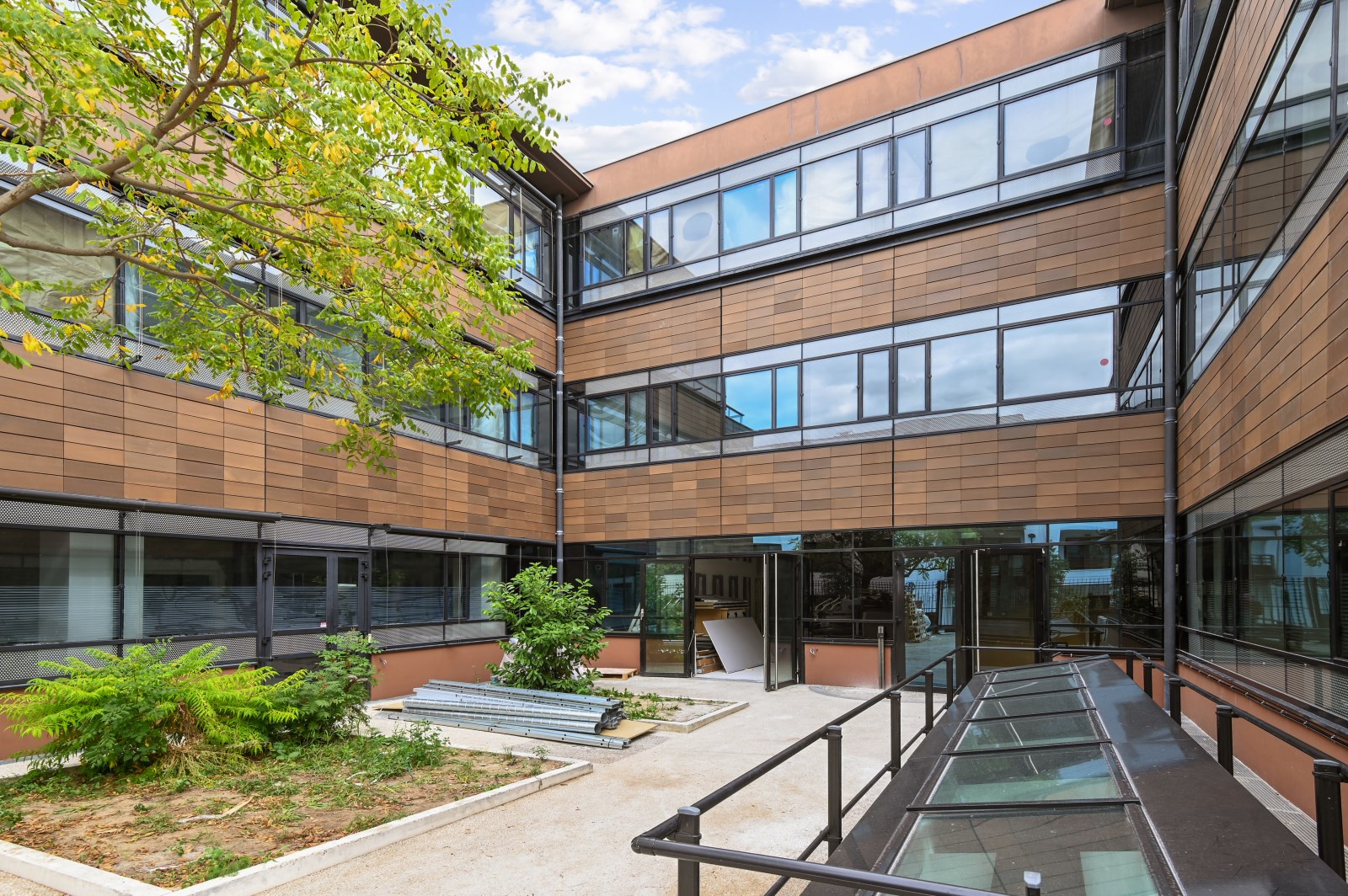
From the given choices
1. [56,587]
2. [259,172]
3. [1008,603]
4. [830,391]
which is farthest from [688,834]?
[830,391]

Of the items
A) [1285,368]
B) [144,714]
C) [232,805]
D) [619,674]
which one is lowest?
[619,674]

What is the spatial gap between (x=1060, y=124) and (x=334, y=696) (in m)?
13.4

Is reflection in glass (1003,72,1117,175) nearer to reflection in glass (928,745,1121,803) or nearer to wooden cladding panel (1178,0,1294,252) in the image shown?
wooden cladding panel (1178,0,1294,252)

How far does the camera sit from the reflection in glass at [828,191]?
50.5ft

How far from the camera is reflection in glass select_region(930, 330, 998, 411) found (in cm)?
1363

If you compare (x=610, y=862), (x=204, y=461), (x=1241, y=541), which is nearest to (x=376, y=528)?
(x=204, y=461)

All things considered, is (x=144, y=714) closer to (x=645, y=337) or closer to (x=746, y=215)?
(x=645, y=337)

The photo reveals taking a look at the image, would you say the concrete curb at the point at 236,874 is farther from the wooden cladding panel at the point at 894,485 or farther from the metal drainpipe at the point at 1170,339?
the metal drainpipe at the point at 1170,339

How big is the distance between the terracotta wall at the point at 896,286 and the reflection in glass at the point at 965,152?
2.96ft

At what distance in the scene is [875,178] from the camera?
Answer: 15.1 meters

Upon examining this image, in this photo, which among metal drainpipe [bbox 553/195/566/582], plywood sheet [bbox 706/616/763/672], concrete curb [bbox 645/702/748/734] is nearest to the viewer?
concrete curb [bbox 645/702/748/734]

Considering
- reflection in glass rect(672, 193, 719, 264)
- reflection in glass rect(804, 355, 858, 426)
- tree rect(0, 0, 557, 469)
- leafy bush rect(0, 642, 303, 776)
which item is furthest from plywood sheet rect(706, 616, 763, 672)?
leafy bush rect(0, 642, 303, 776)

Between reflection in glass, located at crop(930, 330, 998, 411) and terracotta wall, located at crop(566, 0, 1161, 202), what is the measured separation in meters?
4.48

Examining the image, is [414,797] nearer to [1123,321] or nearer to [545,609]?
[545,609]
